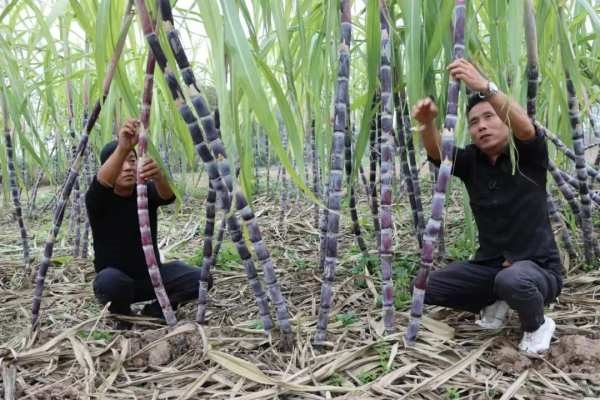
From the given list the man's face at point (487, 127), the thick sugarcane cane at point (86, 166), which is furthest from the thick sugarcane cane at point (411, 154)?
the thick sugarcane cane at point (86, 166)

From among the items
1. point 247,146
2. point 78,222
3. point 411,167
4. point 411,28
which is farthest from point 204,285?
point 78,222

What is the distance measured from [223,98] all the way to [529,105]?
847 millimetres

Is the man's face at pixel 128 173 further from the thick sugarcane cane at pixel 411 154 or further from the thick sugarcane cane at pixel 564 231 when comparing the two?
the thick sugarcane cane at pixel 564 231

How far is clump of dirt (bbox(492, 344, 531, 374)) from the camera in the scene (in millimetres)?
1062

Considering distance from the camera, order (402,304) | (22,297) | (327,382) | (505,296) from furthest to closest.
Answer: (22,297)
(402,304)
(505,296)
(327,382)

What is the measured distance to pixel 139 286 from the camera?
5.01ft

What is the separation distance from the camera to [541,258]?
1.21 meters

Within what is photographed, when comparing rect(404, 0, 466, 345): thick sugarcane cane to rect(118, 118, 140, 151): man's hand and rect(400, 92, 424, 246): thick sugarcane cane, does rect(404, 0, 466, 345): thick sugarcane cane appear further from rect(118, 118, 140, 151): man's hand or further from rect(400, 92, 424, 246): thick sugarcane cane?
rect(118, 118, 140, 151): man's hand

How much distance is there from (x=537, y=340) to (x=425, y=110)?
0.53 metres

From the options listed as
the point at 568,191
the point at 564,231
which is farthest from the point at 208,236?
the point at 564,231

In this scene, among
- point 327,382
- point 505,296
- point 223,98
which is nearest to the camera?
point 223,98

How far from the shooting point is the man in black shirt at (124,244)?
1427 millimetres

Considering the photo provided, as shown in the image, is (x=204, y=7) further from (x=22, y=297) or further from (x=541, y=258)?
(x=22, y=297)

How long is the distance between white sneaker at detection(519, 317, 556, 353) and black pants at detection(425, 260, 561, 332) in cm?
1
